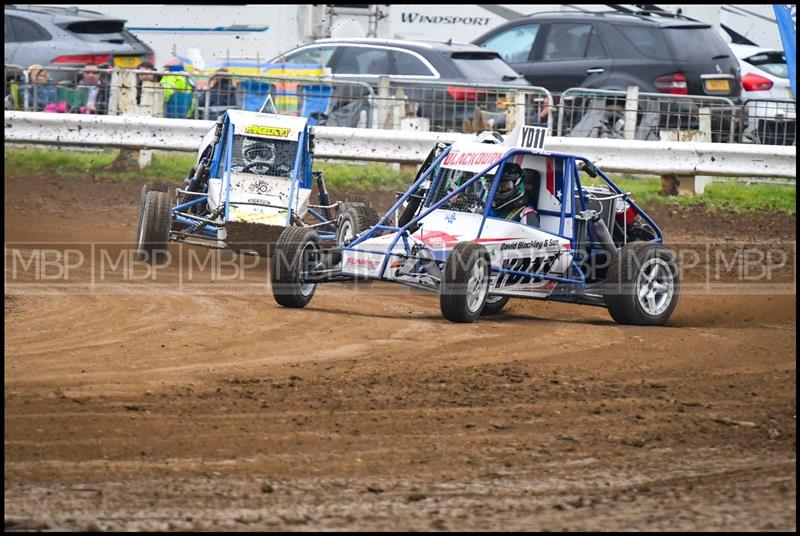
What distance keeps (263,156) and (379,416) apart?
6131 mm

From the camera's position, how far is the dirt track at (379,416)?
4.97 m

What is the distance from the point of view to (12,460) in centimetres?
545

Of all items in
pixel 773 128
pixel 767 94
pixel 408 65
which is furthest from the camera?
pixel 767 94

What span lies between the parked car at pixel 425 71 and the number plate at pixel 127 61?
3.07 m

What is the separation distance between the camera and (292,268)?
373 inches

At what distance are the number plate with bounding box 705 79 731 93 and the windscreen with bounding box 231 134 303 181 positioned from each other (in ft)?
26.0

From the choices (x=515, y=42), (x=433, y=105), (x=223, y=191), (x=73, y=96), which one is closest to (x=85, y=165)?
(x=73, y=96)

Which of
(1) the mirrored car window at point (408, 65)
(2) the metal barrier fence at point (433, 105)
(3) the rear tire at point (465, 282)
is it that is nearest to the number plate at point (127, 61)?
(2) the metal barrier fence at point (433, 105)

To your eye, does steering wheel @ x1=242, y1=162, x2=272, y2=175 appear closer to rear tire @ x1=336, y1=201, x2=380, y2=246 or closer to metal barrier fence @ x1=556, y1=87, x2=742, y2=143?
rear tire @ x1=336, y1=201, x2=380, y2=246

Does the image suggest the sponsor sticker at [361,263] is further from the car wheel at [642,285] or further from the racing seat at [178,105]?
the racing seat at [178,105]

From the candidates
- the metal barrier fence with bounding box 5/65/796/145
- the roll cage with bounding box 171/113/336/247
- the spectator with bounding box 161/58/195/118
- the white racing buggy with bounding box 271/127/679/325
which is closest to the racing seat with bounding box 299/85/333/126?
the metal barrier fence with bounding box 5/65/796/145

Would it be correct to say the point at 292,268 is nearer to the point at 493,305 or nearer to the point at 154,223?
the point at 493,305

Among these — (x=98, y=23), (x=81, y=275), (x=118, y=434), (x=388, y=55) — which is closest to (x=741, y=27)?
(x=388, y=55)

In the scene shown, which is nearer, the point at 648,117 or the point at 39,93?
the point at 648,117
